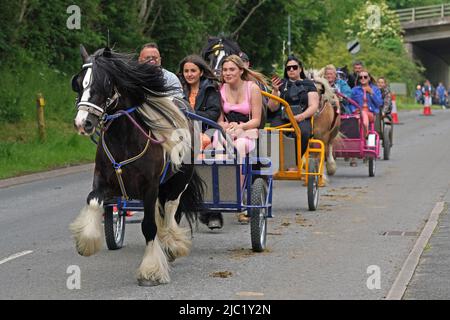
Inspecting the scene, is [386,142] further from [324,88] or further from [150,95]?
[150,95]

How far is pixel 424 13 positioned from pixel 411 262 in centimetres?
7270

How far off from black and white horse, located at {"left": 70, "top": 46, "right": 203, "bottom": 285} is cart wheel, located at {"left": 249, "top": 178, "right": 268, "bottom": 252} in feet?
3.76

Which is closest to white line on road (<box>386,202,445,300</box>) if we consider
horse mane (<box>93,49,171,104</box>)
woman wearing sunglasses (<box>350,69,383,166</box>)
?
horse mane (<box>93,49,171,104</box>)

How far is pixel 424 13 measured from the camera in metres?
79.8

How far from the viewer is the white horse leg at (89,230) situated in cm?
852

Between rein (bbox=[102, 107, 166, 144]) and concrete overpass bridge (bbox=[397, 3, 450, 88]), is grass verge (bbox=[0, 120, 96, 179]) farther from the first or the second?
concrete overpass bridge (bbox=[397, 3, 450, 88])

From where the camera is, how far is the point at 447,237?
11.2m

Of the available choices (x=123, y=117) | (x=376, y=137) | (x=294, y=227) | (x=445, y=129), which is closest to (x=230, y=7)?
(x=445, y=129)

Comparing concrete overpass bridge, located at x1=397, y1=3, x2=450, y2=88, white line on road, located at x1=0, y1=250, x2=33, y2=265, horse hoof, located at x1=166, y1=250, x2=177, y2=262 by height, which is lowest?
white line on road, located at x1=0, y1=250, x2=33, y2=265

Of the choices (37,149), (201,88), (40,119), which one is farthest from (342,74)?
(201,88)

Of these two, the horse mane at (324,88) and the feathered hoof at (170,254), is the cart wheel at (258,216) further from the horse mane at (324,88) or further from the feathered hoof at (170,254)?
the horse mane at (324,88)

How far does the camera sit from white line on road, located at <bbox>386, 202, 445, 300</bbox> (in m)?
8.17
